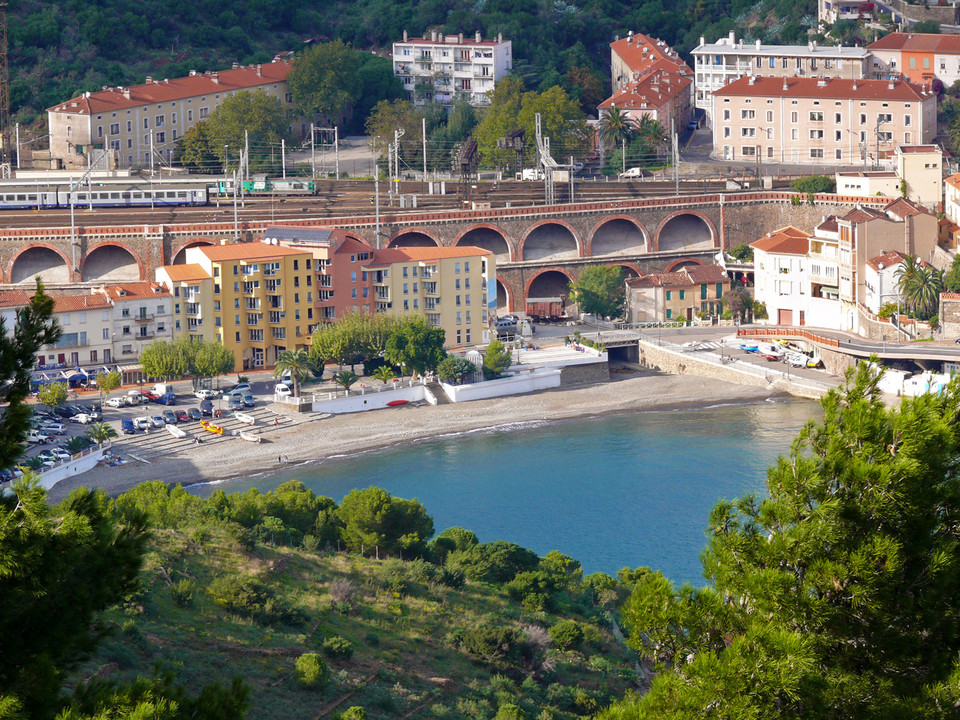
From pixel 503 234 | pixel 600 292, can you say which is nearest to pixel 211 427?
pixel 600 292

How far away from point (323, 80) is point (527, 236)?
16.7 meters

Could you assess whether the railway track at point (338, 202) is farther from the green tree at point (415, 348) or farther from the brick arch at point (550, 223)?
the green tree at point (415, 348)

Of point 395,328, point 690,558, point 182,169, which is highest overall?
point 182,169

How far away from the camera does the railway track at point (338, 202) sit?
5419cm

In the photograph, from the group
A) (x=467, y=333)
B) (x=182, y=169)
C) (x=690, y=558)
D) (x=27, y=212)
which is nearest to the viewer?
(x=690, y=558)

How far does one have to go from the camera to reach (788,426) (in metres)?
41.7

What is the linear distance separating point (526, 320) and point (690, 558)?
68.9 ft

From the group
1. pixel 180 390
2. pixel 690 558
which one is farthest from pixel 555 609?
pixel 180 390

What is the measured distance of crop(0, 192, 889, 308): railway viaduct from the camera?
5184 centimetres

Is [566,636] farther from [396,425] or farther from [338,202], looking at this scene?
[338,202]

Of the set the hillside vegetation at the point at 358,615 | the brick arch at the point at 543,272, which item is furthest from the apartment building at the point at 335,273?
the hillside vegetation at the point at 358,615

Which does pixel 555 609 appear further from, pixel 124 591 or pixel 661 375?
pixel 661 375

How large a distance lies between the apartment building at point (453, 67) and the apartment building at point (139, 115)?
6099 mm

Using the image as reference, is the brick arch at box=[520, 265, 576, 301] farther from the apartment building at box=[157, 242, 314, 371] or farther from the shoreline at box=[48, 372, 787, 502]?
the apartment building at box=[157, 242, 314, 371]
